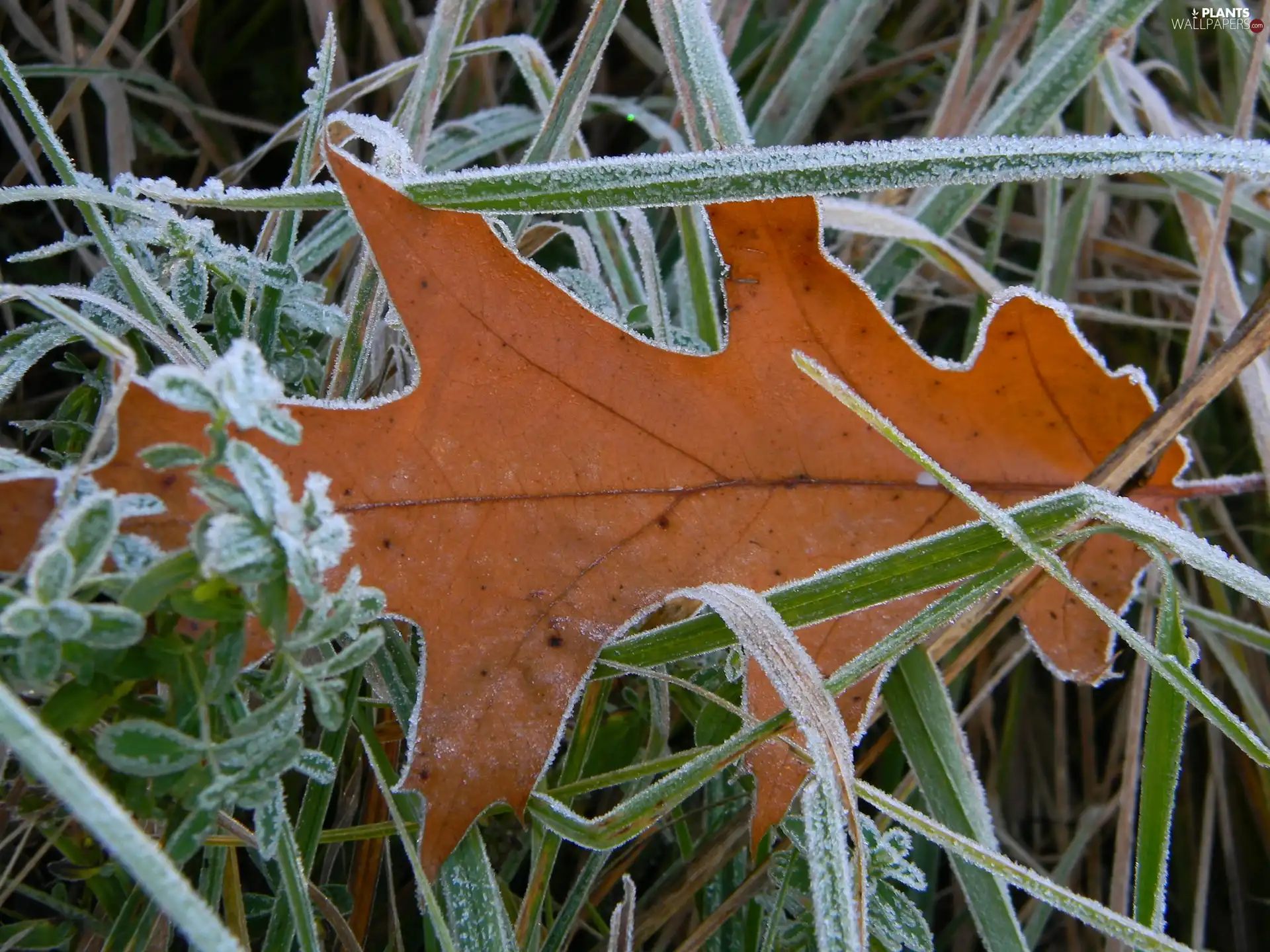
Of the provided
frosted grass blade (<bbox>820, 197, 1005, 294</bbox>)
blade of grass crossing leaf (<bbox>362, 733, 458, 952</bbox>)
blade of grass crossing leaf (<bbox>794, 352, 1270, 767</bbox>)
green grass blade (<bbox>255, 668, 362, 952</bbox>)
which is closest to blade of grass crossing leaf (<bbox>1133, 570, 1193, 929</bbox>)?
blade of grass crossing leaf (<bbox>794, 352, 1270, 767</bbox>)

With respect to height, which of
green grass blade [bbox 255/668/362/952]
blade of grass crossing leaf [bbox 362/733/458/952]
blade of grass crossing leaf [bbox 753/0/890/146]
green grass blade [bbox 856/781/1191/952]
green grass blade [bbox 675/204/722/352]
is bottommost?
green grass blade [bbox 255/668/362/952]

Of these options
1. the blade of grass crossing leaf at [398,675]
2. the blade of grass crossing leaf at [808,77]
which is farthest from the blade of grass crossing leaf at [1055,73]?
the blade of grass crossing leaf at [398,675]

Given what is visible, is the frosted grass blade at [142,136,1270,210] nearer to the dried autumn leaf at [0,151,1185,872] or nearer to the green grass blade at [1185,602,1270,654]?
the dried autumn leaf at [0,151,1185,872]

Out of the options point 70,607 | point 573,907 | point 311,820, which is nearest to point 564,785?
point 573,907

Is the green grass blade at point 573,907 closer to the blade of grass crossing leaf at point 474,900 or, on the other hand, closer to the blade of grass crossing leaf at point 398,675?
the blade of grass crossing leaf at point 474,900

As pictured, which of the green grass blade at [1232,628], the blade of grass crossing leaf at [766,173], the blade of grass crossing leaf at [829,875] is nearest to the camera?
the blade of grass crossing leaf at [829,875]
